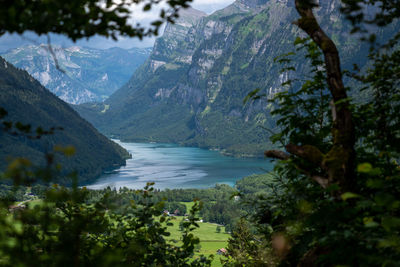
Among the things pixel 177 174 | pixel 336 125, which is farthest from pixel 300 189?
pixel 177 174

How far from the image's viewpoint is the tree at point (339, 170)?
261 centimetres

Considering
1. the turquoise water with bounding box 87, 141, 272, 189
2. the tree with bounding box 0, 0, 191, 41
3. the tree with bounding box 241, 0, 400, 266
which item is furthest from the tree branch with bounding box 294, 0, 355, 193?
the turquoise water with bounding box 87, 141, 272, 189

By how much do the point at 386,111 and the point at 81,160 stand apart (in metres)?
183

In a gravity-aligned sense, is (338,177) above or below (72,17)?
below

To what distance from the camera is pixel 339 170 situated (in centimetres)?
325

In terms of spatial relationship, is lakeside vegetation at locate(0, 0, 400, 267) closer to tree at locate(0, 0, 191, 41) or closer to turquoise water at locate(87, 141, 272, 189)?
tree at locate(0, 0, 191, 41)

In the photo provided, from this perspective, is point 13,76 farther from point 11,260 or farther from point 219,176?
point 11,260

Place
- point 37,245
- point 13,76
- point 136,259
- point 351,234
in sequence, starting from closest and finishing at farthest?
point 351,234, point 37,245, point 136,259, point 13,76

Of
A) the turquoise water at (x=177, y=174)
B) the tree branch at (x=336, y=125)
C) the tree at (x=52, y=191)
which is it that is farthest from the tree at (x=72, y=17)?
the turquoise water at (x=177, y=174)

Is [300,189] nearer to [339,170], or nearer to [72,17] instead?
[339,170]

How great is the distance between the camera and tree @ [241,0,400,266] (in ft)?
8.55

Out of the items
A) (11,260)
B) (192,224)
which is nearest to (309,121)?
(192,224)

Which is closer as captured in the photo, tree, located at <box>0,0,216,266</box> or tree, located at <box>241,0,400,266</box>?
tree, located at <box>0,0,216,266</box>

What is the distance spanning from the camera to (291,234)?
3816mm
